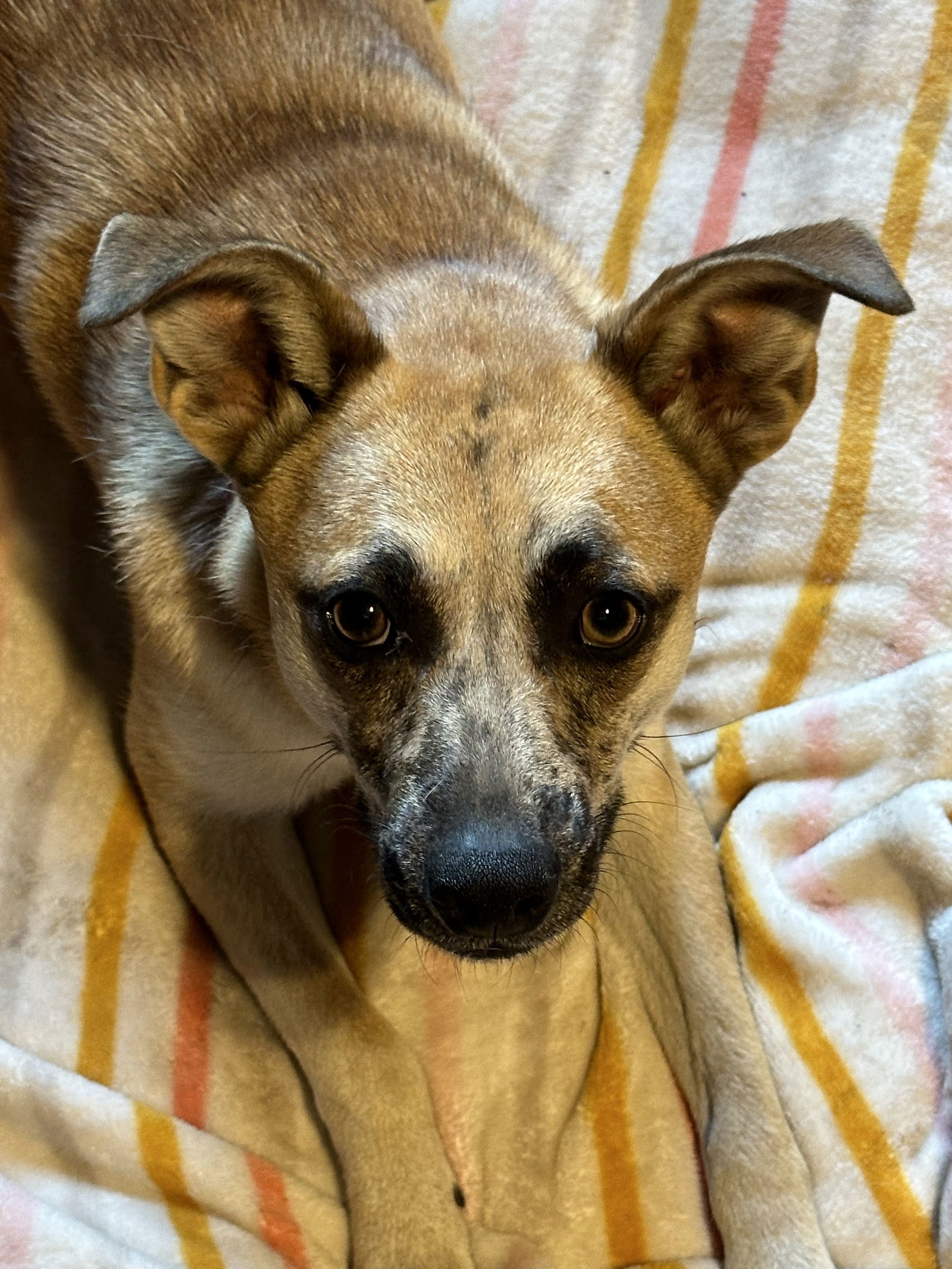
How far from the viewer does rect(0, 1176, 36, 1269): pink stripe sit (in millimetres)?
2150

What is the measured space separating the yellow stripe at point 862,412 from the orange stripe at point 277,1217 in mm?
1489

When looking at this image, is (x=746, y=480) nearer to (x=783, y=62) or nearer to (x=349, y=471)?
(x=783, y=62)

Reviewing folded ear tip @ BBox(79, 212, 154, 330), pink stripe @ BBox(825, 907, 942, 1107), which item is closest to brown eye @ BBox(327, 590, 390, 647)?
folded ear tip @ BBox(79, 212, 154, 330)

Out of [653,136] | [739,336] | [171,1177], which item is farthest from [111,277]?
[653,136]

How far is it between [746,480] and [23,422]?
5.93 ft

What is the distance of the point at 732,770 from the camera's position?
2.89 m

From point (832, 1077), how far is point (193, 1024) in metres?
1.31

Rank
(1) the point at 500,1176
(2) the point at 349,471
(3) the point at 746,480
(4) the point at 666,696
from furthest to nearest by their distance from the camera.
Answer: (3) the point at 746,480
(1) the point at 500,1176
(4) the point at 666,696
(2) the point at 349,471

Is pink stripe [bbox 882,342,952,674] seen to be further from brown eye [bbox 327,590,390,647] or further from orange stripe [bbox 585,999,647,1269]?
brown eye [bbox 327,590,390,647]

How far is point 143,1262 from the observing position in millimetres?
2213

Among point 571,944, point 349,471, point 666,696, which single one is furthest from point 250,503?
point 571,944

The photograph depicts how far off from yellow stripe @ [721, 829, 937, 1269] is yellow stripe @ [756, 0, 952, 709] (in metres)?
0.46

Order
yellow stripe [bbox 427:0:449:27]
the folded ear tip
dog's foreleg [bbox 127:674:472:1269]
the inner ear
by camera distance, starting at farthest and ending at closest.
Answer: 1. yellow stripe [bbox 427:0:449:27]
2. dog's foreleg [bbox 127:674:472:1269]
3. the inner ear
4. the folded ear tip

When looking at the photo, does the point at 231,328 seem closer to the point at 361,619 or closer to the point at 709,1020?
the point at 361,619
